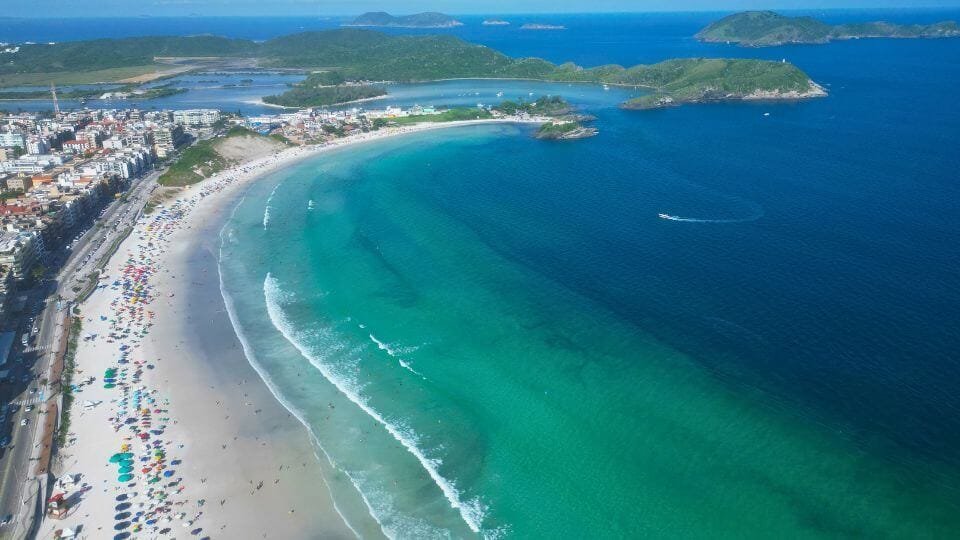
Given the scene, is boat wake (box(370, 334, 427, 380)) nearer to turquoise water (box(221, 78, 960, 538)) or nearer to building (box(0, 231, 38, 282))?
turquoise water (box(221, 78, 960, 538))

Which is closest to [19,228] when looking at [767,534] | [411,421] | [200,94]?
[411,421]

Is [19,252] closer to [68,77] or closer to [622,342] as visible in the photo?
[622,342]

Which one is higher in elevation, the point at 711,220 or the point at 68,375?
the point at 711,220

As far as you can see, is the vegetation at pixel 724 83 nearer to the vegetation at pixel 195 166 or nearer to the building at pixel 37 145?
the vegetation at pixel 195 166

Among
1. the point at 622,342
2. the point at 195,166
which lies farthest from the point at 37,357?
the point at 195,166

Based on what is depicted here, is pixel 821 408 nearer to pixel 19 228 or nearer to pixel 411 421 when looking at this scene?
pixel 411 421
